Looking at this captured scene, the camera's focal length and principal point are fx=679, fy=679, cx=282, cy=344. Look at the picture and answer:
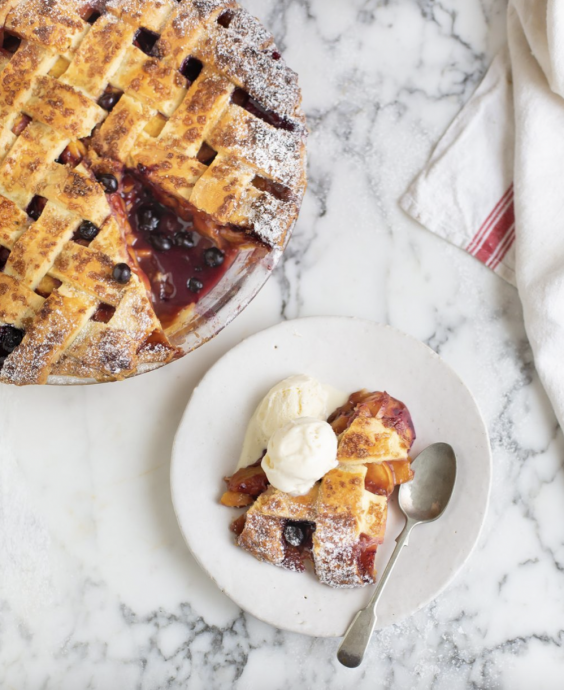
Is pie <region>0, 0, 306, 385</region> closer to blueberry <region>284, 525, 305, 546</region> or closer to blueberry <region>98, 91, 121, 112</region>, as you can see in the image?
blueberry <region>98, 91, 121, 112</region>

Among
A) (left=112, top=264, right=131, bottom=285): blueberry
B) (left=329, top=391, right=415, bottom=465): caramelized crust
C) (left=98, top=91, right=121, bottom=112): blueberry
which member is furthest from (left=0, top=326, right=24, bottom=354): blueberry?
(left=329, top=391, right=415, bottom=465): caramelized crust

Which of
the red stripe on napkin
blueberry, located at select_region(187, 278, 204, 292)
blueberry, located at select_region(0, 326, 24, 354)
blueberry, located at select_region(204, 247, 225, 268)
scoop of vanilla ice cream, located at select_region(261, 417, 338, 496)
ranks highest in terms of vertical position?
the red stripe on napkin

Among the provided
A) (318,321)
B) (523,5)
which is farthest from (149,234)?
(523,5)

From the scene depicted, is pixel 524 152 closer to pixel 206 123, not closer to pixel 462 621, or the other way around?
pixel 206 123

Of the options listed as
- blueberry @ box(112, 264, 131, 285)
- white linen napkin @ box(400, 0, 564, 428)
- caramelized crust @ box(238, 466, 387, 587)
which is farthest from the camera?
white linen napkin @ box(400, 0, 564, 428)

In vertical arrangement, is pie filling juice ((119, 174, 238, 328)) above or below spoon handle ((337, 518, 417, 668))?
above

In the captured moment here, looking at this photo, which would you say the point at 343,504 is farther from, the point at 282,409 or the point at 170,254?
the point at 170,254

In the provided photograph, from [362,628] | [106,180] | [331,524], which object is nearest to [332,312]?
[331,524]
